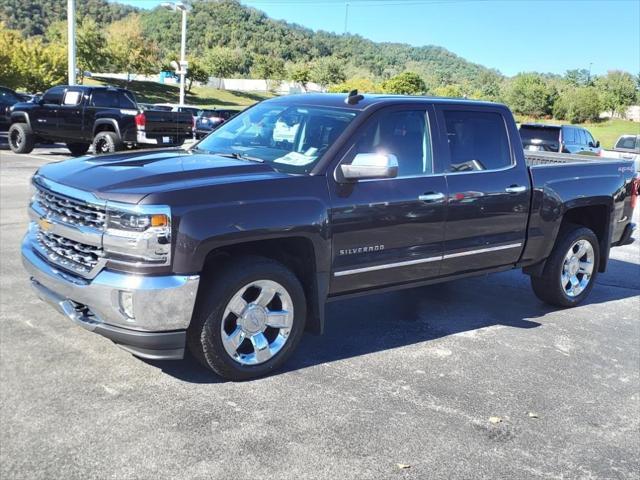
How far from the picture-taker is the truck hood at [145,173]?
3.73 meters

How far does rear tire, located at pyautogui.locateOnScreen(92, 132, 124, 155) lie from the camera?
15.6 m

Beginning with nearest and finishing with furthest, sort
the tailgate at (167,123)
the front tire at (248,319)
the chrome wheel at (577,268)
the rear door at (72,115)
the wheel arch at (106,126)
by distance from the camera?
1. the front tire at (248,319)
2. the chrome wheel at (577,268)
3. the tailgate at (167,123)
4. the wheel arch at (106,126)
5. the rear door at (72,115)

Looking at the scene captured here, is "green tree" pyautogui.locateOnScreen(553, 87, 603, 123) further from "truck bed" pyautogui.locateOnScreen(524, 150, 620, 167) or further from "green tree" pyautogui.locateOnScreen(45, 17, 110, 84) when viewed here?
"truck bed" pyautogui.locateOnScreen(524, 150, 620, 167)

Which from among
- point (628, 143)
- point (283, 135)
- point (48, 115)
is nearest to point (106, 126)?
point (48, 115)

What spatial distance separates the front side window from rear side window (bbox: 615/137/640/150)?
763 inches

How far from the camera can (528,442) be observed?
3609 mm

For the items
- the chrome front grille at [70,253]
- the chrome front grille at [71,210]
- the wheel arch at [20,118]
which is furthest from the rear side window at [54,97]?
the chrome front grille at [70,253]

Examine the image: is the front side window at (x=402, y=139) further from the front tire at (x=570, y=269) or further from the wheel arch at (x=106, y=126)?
the wheel arch at (x=106, y=126)

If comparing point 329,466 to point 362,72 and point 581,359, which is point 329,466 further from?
point 362,72

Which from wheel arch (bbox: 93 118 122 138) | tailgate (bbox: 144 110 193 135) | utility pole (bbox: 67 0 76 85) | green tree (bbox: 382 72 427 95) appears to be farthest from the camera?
green tree (bbox: 382 72 427 95)

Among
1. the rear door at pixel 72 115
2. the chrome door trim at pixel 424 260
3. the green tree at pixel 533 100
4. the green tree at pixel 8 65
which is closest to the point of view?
the chrome door trim at pixel 424 260

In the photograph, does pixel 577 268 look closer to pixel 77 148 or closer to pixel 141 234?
pixel 141 234

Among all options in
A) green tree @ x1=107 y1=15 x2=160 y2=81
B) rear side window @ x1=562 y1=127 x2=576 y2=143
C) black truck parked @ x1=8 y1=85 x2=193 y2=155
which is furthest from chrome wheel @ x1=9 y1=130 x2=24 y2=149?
green tree @ x1=107 y1=15 x2=160 y2=81

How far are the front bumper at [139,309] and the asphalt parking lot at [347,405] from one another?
39 centimetres
